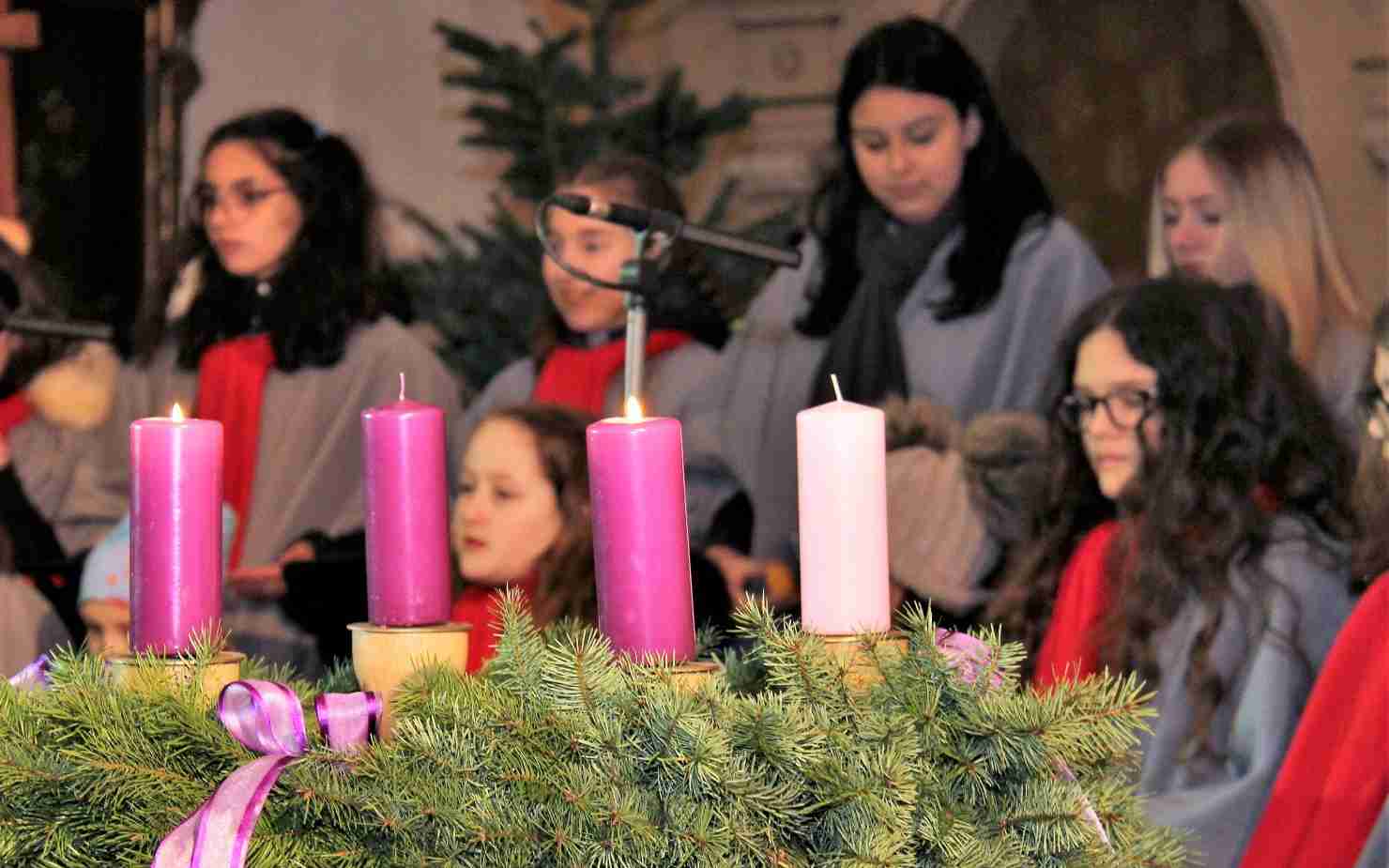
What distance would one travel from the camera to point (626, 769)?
978mm

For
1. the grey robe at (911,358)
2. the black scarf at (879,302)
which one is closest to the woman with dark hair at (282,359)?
the grey robe at (911,358)

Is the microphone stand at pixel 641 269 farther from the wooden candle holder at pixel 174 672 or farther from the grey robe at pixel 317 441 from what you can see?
the wooden candle holder at pixel 174 672

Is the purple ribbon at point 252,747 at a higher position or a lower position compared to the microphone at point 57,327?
lower

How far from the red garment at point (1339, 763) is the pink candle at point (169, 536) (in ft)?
7.04

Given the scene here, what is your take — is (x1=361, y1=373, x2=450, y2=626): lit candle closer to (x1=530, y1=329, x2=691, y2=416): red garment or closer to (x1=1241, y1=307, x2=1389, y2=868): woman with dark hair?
(x1=1241, y1=307, x2=1389, y2=868): woman with dark hair

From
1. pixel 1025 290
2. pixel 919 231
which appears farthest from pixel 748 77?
pixel 1025 290

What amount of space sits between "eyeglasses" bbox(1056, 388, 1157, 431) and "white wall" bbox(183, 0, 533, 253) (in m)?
1.60

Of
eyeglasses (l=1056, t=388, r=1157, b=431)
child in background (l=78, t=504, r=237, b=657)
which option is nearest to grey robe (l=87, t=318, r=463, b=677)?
child in background (l=78, t=504, r=237, b=657)

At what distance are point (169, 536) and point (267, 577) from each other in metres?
3.04

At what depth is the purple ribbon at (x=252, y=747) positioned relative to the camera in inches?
38.1

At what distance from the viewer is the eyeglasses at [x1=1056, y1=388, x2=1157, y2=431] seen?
319cm

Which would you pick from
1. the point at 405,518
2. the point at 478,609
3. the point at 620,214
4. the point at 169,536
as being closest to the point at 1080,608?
the point at 478,609

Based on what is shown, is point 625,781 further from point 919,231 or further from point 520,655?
point 919,231

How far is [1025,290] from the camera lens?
3.60 meters
